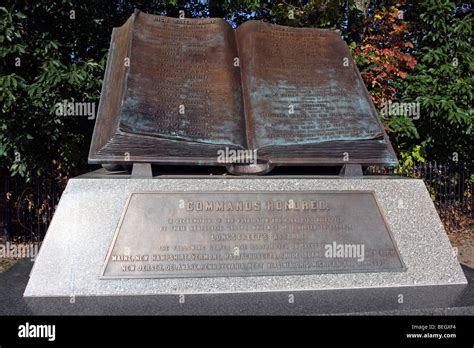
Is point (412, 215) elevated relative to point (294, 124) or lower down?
lower down

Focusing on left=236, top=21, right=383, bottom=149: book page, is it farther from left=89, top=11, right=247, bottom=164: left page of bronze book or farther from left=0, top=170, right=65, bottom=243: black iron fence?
left=0, top=170, right=65, bottom=243: black iron fence

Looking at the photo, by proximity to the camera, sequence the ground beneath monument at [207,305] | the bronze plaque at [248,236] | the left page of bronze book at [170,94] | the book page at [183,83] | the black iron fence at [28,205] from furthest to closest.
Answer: the black iron fence at [28,205]
the book page at [183,83]
the left page of bronze book at [170,94]
the bronze plaque at [248,236]
the ground beneath monument at [207,305]

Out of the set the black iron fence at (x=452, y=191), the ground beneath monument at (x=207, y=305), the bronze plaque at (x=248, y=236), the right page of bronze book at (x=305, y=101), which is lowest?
the black iron fence at (x=452, y=191)

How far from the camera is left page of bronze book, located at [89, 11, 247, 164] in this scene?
3.20 metres

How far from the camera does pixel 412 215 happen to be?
11.3 feet

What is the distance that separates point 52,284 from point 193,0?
906 centimetres

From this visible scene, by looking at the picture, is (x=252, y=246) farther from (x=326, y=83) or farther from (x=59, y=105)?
(x=59, y=105)

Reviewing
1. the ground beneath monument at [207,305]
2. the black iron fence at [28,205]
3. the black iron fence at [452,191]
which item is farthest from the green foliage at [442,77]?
the black iron fence at [28,205]

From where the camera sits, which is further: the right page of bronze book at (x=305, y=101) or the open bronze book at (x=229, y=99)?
the right page of bronze book at (x=305, y=101)

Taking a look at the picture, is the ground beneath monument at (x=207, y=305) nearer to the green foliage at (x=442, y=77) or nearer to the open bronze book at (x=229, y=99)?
the open bronze book at (x=229, y=99)

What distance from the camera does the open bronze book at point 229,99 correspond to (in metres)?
3.26

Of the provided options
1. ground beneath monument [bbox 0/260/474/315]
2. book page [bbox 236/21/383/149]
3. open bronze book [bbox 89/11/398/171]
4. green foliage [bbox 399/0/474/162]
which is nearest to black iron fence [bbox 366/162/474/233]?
green foliage [bbox 399/0/474/162]

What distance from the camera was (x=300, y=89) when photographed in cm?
377
